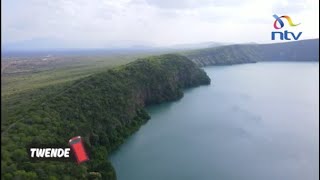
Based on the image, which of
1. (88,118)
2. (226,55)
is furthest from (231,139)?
(226,55)

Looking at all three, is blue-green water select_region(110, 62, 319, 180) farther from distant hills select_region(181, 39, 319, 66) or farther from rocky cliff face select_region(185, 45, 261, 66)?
rocky cliff face select_region(185, 45, 261, 66)

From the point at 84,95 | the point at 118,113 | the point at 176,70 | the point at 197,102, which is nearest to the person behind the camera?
the point at 84,95

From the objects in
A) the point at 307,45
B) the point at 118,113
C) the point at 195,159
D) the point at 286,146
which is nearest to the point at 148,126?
the point at 118,113

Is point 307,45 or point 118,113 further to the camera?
point 307,45

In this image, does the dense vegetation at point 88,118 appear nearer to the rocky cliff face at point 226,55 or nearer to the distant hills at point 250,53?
the rocky cliff face at point 226,55

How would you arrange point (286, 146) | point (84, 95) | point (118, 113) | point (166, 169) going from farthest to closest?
point (118, 113)
point (84, 95)
point (286, 146)
point (166, 169)

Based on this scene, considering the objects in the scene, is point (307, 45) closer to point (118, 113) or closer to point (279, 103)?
point (279, 103)

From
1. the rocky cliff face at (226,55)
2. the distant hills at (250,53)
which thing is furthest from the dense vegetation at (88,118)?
the distant hills at (250,53)
